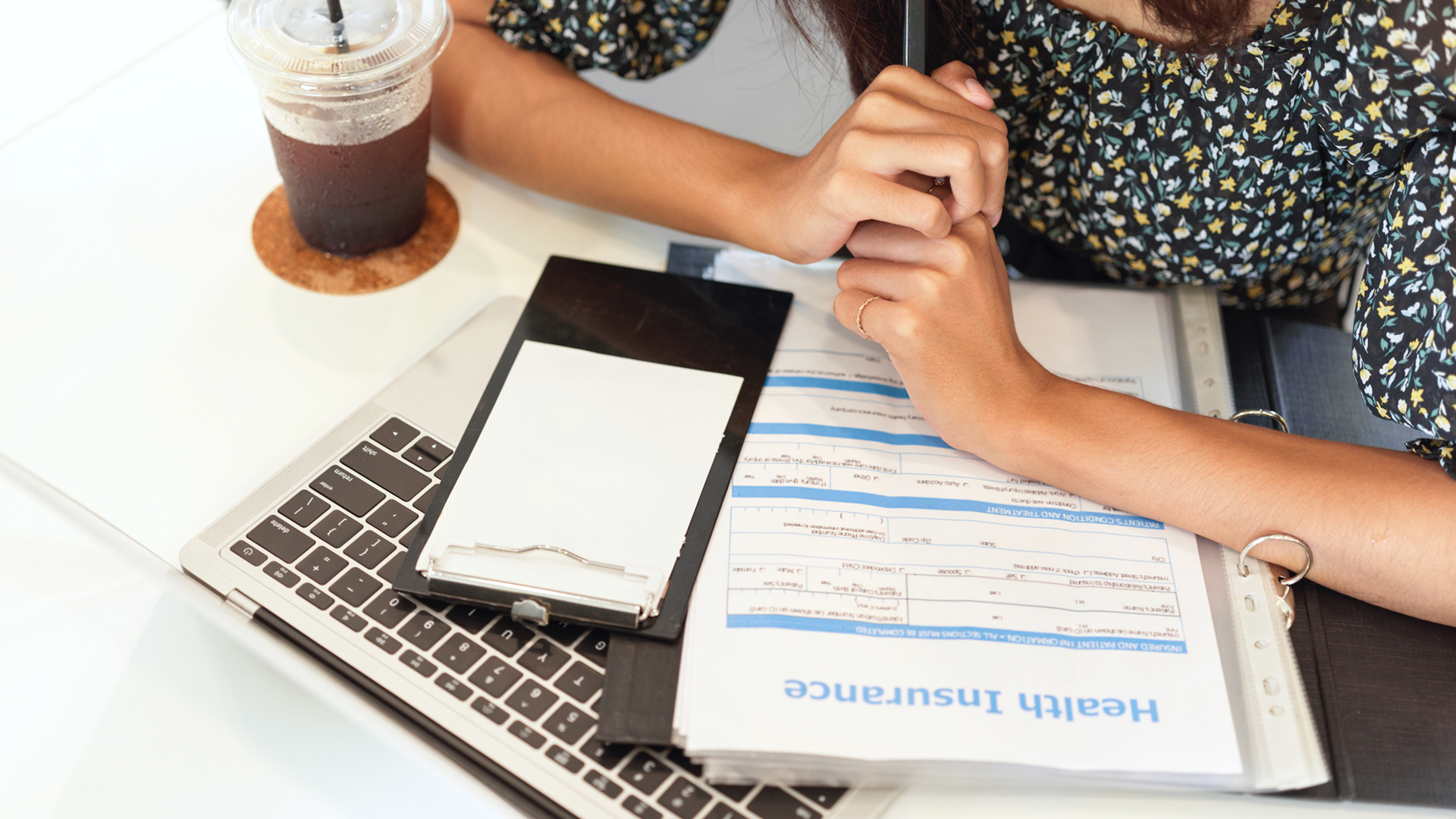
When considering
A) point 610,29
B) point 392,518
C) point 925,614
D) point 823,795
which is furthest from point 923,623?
point 610,29

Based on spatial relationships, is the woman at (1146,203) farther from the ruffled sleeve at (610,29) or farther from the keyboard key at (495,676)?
the keyboard key at (495,676)

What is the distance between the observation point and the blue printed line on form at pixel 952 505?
24.3 inches

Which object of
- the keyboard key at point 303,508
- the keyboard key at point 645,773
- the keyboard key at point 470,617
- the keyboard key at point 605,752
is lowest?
the keyboard key at point 645,773

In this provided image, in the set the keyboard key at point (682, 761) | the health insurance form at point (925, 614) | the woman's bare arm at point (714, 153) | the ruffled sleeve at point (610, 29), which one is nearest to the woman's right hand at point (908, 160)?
the woman's bare arm at point (714, 153)

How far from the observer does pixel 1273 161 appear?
2.38 ft

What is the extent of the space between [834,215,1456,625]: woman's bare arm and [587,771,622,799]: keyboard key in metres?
0.30

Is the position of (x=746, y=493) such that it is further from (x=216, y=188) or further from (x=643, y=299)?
(x=216, y=188)

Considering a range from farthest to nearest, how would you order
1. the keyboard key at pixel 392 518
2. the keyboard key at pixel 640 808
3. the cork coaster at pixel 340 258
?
the cork coaster at pixel 340 258 < the keyboard key at pixel 392 518 < the keyboard key at pixel 640 808

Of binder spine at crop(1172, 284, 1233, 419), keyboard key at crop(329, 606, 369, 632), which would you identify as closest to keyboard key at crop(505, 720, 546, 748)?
keyboard key at crop(329, 606, 369, 632)

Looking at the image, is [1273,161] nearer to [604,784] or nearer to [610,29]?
[610,29]

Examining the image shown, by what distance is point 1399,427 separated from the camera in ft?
2.49

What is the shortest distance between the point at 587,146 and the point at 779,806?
51 centimetres

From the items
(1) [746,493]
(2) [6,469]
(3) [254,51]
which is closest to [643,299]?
(1) [746,493]

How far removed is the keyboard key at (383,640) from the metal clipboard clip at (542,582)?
0.11ft
